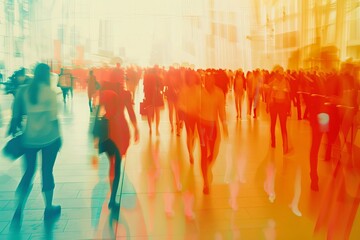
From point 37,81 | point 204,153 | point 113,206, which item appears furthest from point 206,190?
point 37,81

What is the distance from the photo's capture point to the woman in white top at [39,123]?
155 inches

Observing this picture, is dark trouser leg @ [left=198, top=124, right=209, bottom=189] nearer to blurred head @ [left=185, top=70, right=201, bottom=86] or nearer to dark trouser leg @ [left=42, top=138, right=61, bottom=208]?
blurred head @ [left=185, top=70, right=201, bottom=86]

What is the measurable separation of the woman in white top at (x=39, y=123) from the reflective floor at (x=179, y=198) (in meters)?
0.43

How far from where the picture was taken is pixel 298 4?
1186 centimetres

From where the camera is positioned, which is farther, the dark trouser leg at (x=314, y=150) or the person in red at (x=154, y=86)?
the person in red at (x=154, y=86)

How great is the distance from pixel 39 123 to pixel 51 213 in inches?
36.0

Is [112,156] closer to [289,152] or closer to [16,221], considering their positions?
[16,221]

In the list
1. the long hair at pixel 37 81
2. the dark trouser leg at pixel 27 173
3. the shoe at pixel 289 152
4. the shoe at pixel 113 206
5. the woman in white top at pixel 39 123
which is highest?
the long hair at pixel 37 81

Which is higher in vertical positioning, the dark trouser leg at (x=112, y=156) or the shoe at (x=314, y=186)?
the dark trouser leg at (x=112, y=156)

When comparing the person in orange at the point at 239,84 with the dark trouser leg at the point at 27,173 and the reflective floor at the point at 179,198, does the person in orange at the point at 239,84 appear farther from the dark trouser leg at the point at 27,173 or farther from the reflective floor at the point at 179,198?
the dark trouser leg at the point at 27,173

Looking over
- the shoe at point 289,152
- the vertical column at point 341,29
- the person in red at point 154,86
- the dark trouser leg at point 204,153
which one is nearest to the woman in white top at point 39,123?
the dark trouser leg at point 204,153

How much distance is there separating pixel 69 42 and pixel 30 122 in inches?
229

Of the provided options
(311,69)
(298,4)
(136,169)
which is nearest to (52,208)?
(136,169)

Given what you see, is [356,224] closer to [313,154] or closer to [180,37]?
[313,154]
